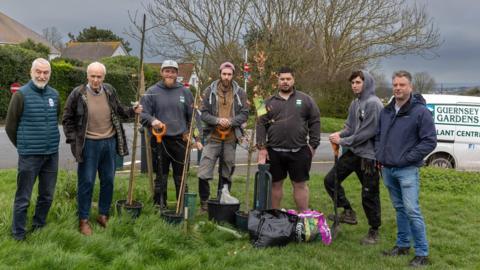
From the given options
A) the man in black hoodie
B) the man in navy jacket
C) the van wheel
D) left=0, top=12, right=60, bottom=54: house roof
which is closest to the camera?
the man in navy jacket

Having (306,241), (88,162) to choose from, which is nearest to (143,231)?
(88,162)

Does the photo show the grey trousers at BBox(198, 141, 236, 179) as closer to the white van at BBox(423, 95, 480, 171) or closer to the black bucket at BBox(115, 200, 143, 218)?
the black bucket at BBox(115, 200, 143, 218)

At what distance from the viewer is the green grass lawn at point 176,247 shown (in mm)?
4145

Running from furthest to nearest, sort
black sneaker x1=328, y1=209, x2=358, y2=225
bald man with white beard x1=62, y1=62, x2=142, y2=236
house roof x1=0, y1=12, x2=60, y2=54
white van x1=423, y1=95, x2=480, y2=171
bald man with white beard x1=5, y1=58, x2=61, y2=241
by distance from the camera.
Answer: house roof x1=0, y1=12, x2=60, y2=54
white van x1=423, y1=95, x2=480, y2=171
black sneaker x1=328, y1=209, x2=358, y2=225
bald man with white beard x1=62, y1=62, x2=142, y2=236
bald man with white beard x1=5, y1=58, x2=61, y2=241

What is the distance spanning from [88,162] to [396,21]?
2608 cm

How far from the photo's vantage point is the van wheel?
11125mm

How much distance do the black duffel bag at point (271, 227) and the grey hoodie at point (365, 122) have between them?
1.10 metres

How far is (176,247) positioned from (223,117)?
189 centimetres

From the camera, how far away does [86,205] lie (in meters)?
5.00

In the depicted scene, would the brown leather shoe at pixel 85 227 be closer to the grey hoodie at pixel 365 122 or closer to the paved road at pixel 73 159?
the grey hoodie at pixel 365 122

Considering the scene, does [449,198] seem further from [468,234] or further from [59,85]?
[59,85]

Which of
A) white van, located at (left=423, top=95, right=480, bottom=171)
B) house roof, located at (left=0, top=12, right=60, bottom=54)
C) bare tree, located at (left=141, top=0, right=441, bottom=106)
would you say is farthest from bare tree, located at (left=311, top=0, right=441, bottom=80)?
house roof, located at (left=0, top=12, right=60, bottom=54)

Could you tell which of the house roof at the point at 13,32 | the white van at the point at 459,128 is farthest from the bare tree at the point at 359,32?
the house roof at the point at 13,32

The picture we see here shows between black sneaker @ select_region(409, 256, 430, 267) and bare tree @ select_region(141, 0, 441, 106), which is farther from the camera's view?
bare tree @ select_region(141, 0, 441, 106)
